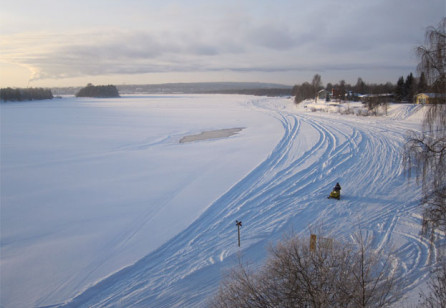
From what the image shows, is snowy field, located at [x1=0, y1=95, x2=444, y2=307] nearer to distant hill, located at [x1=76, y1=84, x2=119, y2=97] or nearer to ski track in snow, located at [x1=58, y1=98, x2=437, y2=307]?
ski track in snow, located at [x1=58, y1=98, x2=437, y2=307]

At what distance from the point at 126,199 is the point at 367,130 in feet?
84.2

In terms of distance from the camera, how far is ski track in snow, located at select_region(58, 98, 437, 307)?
745 cm

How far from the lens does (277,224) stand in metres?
10.5

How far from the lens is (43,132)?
106 ft

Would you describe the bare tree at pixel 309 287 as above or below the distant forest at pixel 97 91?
below

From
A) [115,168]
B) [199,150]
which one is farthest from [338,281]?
[199,150]

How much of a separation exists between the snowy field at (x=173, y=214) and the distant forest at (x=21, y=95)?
276 ft

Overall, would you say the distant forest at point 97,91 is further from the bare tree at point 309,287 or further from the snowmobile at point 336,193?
the bare tree at point 309,287

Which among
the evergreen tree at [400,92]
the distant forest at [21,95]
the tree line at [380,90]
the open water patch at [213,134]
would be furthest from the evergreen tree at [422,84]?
the distant forest at [21,95]

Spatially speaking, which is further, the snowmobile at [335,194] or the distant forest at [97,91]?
the distant forest at [97,91]

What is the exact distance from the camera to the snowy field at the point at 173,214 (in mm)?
7746

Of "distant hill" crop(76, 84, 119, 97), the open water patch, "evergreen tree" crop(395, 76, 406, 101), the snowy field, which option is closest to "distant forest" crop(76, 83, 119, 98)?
"distant hill" crop(76, 84, 119, 97)

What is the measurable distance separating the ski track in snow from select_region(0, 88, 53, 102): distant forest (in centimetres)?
9992

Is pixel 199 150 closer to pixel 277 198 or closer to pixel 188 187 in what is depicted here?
pixel 188 187
